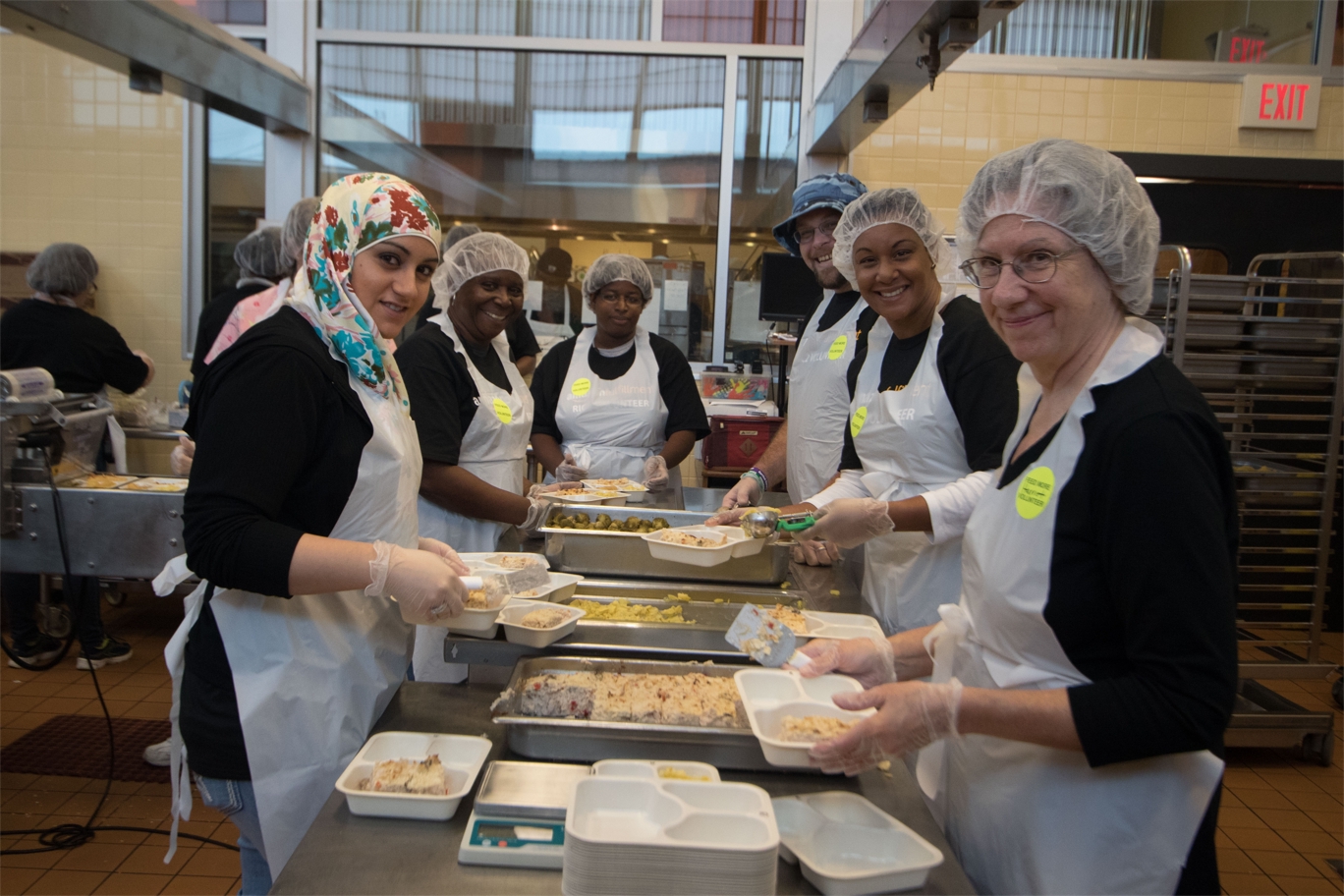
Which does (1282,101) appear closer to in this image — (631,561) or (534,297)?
(534,297)

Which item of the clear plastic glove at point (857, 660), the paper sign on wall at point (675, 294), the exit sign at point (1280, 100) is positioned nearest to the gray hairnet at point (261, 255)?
the paper sign on wall at point (675, 294)

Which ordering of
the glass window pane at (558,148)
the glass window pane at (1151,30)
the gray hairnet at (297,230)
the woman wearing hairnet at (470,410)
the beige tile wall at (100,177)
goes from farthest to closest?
1. the glass window pane at (558,148)
2. the beige tile wall at (100,177)
3. the glass window pane at (1151,30)
4. the woman wearing hairnet at (470,410)
5. the gray hairnet at (297,230)

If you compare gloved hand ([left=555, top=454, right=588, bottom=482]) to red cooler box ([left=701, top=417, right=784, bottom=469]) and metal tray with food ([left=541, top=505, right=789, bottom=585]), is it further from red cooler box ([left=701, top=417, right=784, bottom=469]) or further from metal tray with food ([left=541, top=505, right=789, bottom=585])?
red cooler box ([left=701, top=417, right=784, bottom=469])

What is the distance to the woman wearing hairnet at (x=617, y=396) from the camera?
Answer: 375cm

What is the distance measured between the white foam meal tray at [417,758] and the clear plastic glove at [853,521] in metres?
1.05

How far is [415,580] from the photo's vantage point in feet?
5.15

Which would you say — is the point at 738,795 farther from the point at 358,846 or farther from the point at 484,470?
the point at 484,470

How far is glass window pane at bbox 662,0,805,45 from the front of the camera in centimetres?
595

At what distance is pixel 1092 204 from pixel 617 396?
261cm

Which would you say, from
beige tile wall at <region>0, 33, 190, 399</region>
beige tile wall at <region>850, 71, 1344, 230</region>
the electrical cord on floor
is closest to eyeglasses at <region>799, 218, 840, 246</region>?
beige tile wall at <region>850, 71, 1344, 230</region>

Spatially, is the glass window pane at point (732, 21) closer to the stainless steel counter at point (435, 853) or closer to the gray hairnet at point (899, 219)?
the gray hairnet at point (899, 219)

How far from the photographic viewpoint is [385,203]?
175 centimetres

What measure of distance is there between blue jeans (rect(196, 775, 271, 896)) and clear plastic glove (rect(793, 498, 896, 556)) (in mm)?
1302

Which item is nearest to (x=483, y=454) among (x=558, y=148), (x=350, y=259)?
(x=350, y=259)
